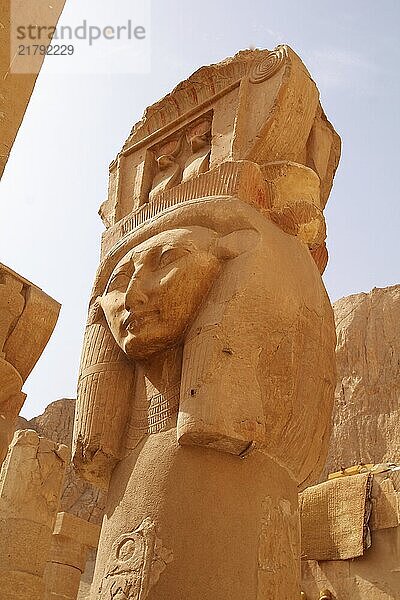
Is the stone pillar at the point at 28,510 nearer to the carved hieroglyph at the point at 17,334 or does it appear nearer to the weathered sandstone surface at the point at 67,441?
the carved hieroglyph at the point at 17,334

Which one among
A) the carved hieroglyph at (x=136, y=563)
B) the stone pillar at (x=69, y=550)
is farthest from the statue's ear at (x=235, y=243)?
the stone pillar at (x=69, y=550)

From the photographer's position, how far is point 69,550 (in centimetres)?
989

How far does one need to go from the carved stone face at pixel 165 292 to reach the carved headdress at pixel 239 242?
0.10m

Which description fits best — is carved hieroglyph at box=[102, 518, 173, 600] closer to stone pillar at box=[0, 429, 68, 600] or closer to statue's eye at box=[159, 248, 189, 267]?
statue's eye at box=[159, 248, 189, 267]

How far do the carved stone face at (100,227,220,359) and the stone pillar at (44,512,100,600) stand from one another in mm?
6794

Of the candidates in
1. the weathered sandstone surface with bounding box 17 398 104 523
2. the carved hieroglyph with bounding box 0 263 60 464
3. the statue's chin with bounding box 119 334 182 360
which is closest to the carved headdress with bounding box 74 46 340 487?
the statue's chin with bounding box 119 334 182 360

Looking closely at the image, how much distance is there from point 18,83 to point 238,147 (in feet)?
4.78

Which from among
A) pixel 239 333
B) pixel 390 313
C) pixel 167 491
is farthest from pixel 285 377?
pixel 390 313

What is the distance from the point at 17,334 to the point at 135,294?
3095 mm

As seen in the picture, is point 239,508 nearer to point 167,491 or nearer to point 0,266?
point 167,491

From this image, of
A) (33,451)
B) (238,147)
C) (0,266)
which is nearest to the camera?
(238,147)

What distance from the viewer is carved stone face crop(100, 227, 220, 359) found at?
3.68 metres

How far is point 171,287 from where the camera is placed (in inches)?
145

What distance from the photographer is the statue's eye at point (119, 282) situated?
4.09 m
